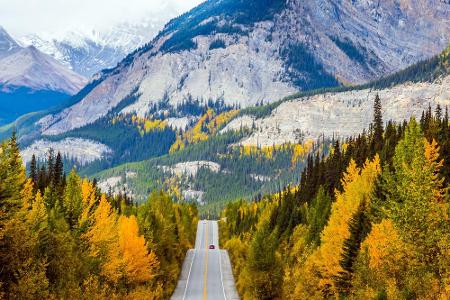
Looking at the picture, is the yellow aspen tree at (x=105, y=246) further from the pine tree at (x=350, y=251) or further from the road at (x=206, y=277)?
the road at (x=206, y=277)

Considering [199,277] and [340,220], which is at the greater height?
[340,220]

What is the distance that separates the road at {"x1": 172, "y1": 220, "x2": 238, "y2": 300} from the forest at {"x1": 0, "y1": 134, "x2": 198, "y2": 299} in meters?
3.39

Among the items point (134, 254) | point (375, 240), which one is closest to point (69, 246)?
point (134, 254)

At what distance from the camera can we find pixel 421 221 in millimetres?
63812

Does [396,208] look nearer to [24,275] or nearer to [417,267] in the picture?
[417,267]

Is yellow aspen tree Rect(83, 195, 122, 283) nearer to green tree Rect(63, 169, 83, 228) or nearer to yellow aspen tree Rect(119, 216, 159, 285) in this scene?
green tree Rect(63, 169, 83, 228)

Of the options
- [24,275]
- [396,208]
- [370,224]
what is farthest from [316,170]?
[24,275]

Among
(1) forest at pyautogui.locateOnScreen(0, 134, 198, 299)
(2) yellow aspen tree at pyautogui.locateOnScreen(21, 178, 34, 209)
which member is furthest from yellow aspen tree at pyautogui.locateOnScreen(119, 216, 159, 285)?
(2) yellow aspen tree at pyautogui.locateOnScreen(21, 178, 34, 209)

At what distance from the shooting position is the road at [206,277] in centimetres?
11953

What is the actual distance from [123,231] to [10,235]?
46966 mm

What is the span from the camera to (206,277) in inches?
5502

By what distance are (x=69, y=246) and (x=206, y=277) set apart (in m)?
74.1

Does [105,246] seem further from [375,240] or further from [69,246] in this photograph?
[375,240]

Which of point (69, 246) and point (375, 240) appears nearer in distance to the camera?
point (69, 246)
